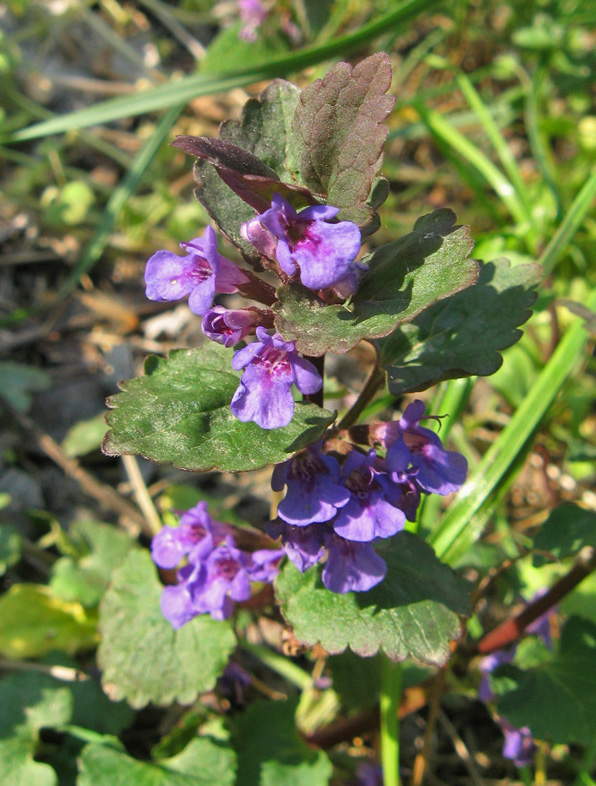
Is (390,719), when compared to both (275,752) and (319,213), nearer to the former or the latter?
(275,752)

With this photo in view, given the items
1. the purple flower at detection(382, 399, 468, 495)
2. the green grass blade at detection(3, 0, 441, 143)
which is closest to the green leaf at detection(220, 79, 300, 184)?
the purple flower at detection(382, 399, 468, 495)

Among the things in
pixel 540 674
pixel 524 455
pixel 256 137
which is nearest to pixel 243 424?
pixel 256 137

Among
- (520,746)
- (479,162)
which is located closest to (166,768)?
(520,746)

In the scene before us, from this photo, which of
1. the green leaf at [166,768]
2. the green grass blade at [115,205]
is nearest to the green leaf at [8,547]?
the green leaf at [166,768]

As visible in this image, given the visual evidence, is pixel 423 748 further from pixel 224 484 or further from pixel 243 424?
pixel 243 424

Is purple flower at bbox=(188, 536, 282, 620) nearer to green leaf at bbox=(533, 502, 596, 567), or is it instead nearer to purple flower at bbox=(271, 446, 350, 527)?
purple flower at bbox=(271, 446, 350, 527)

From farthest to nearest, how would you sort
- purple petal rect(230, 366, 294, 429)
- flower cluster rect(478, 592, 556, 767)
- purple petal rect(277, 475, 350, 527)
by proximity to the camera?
1. flower cluster rect(478, 592, 556, 767)
2. purple petal rect(277, 475, 350, 527)
3. purple petal rect(230, 366, 294, 429)

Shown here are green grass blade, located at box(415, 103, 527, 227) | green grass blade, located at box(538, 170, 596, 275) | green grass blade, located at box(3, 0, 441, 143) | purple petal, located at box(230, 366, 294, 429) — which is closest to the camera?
purple petal, located at box(230, 366, 294, 429)
